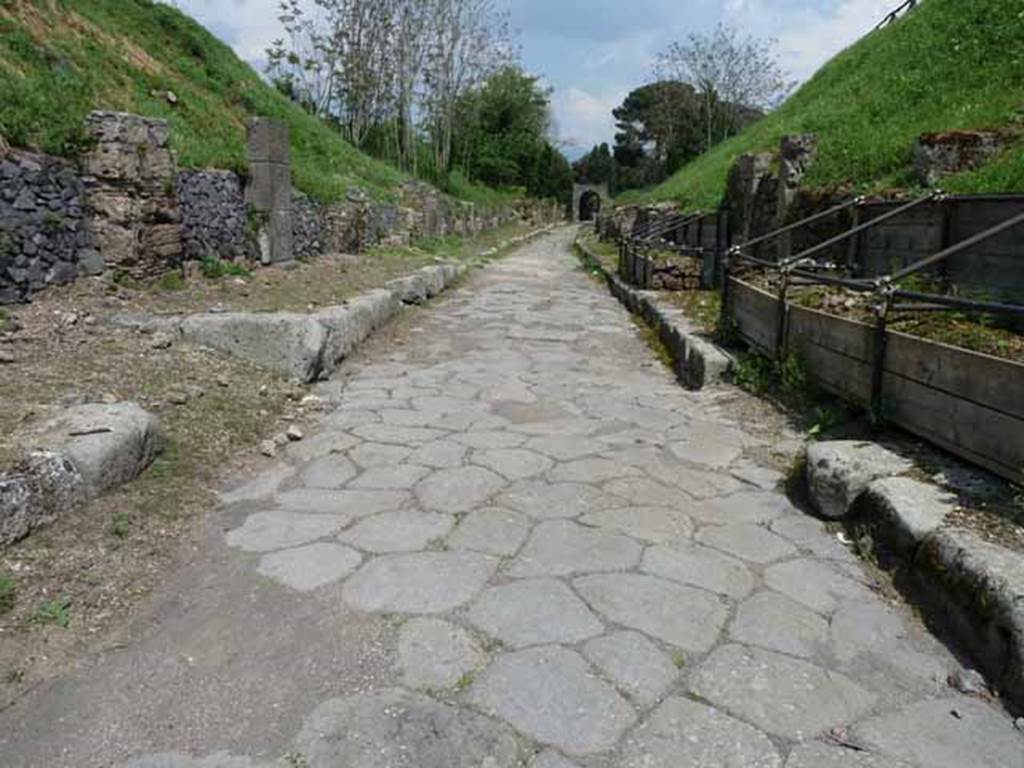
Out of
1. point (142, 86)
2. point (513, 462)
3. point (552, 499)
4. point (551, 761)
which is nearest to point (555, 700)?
Result: point (551, 761)

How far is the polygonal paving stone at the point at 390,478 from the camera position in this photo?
3697 millimetres

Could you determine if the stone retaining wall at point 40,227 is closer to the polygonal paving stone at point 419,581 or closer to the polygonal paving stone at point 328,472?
the polygonal paving stone at point 328,472

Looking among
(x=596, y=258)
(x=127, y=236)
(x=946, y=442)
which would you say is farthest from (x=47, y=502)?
(x=596, y=258)

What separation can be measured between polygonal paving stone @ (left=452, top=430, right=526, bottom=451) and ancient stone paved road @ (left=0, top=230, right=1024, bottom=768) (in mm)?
61

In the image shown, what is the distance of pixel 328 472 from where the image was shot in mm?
3895

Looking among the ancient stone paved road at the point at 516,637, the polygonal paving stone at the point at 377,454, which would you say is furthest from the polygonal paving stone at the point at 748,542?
the polygonal paving stone at the point at 377,454

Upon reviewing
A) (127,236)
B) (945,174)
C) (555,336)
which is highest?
(945,174)

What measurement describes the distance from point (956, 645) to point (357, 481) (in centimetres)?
257

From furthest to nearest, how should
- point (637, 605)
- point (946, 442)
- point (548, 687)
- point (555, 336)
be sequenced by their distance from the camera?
point (555, 336) < point (946, 442) < point (637, 605) < point (548, 687)

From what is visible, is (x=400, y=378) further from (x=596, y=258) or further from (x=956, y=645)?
(x=596, y=258)

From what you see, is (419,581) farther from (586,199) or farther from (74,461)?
(586,199)

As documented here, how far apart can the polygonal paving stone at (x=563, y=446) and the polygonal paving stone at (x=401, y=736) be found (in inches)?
86.2

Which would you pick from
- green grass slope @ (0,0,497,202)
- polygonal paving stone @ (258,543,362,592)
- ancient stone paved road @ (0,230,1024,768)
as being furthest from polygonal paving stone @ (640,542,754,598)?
green grass slope @ (0,0,497,202)

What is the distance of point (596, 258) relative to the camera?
17.5 metres
